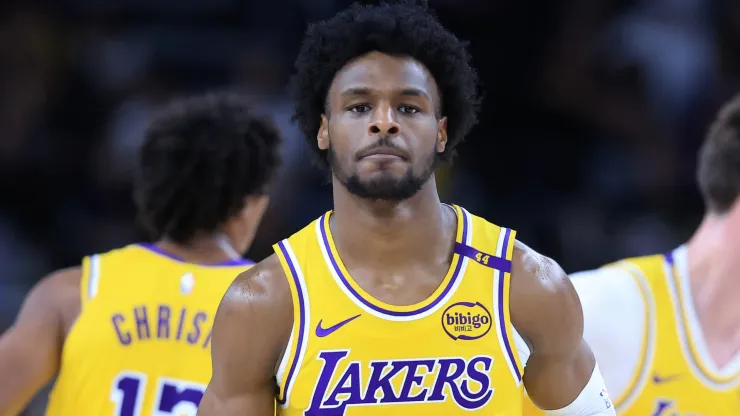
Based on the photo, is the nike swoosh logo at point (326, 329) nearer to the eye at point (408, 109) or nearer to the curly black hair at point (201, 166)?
the eye at point (408, 109)

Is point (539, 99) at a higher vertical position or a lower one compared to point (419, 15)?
higher

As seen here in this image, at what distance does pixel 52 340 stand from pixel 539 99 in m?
4.45

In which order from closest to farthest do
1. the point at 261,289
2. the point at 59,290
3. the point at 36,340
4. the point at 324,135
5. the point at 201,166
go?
1. the point at 261,289
2. the point at 324,135
3. the point at 36,340
4. the point at 59,290
5. the point at 201,166

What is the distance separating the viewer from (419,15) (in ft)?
9.68

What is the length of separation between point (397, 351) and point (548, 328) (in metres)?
0.42

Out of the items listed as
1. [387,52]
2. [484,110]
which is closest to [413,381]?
[387,52]

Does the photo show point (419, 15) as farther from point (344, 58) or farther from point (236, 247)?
point (236, 247)

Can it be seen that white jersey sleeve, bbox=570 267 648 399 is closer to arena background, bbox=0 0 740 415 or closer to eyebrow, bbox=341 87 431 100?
eyebrow, bbox=341 87 431 100

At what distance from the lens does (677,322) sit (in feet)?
12.0

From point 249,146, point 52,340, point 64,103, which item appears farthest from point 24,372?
point 64,103

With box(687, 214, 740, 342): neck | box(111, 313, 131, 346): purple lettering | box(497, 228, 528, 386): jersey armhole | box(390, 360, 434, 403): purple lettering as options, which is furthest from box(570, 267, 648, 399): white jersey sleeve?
box(111, 313, 131, 346): purple lettering

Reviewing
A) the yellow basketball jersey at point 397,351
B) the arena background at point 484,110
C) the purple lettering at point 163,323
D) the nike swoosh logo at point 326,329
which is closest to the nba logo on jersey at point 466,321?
the yellow basketball jersey at point 397,351

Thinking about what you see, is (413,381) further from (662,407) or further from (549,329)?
(662,407)

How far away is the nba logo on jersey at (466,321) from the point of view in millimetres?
2656
